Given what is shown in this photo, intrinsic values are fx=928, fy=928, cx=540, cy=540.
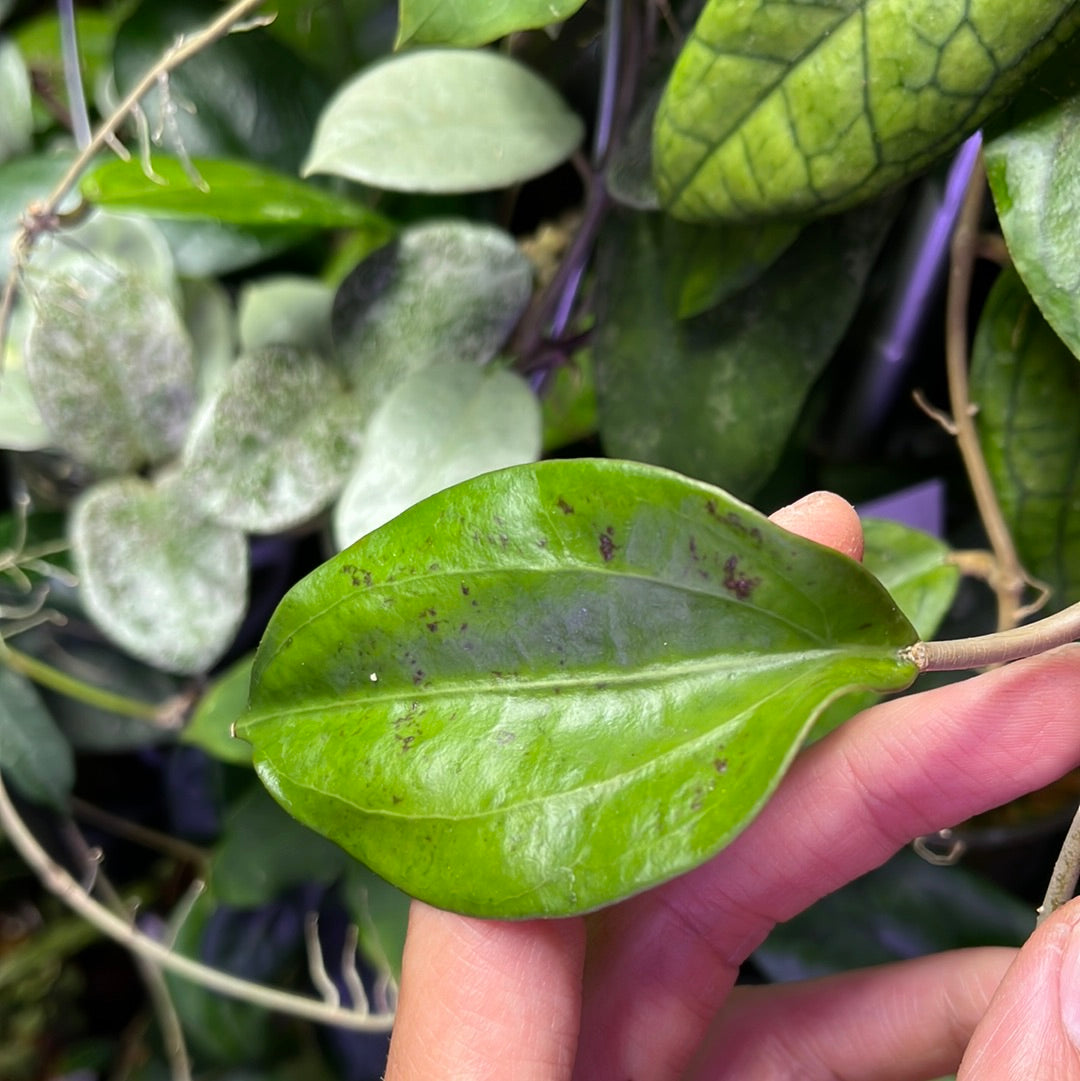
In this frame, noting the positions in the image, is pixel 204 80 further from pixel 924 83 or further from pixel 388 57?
pixel 924 83

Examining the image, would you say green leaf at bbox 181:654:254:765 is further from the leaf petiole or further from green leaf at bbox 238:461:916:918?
the leaf petiole

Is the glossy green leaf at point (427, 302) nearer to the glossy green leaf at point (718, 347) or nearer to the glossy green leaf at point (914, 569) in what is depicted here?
the glossy green leaf at point (718, 347)

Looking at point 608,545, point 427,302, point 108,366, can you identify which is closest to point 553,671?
point 608,545

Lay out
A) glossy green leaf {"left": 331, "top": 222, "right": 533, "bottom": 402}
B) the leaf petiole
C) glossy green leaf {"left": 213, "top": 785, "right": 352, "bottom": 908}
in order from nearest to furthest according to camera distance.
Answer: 1. the leaf petiole
2. glossy green leaf {"left": 331, "top": 222, "right": 533, "bottom": 402}
3. glossy green leaf {"left": 213, "top": 785, "right": 352, "bottom": 908}

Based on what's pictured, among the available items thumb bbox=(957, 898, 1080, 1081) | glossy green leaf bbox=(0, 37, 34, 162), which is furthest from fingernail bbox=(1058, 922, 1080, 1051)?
glossy green leaf bbox=(0, 37, 34, 162)

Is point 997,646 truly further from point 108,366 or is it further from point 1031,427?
point 108,366

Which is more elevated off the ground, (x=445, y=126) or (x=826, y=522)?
(x=445, y=126)
